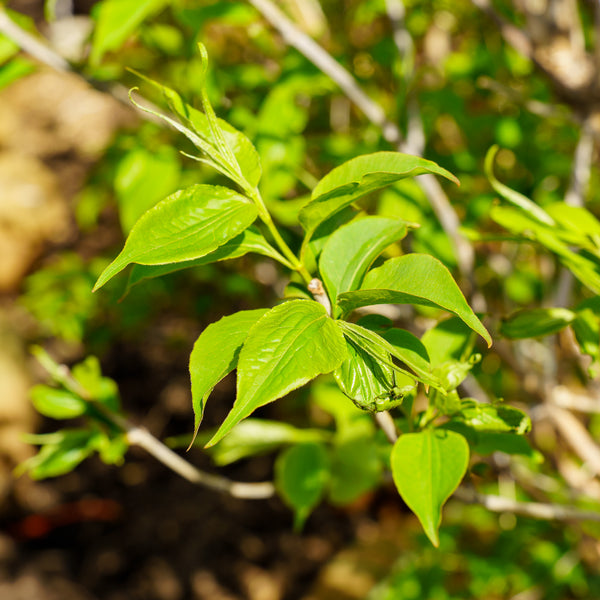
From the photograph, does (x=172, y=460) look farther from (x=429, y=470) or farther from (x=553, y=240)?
(x=553, y=240)

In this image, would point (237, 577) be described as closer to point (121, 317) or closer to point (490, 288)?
point (121, 317)

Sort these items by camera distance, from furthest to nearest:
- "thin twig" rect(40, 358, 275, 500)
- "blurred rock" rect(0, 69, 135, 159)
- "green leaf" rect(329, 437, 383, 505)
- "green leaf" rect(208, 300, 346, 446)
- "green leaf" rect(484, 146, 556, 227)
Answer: "blurred rock" rect(0, 69, 135, 159) → "green leaf" rect(329, 437, 383, 505) → "thin twig" rect(40, 358, 275, 500) → "green leaf" rect(484, 146, 556, 227) → "green leaf" rect(208, 300, 346, 446)

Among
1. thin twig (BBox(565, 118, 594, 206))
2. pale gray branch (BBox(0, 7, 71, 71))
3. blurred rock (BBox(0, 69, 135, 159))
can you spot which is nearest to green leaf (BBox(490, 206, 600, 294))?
thin twig (BBox(565, 118, 594, 206))

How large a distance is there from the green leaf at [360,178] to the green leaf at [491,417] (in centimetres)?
22

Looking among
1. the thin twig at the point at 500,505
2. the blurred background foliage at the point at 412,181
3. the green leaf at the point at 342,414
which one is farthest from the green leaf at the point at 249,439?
the thin twig at the point at 500,505

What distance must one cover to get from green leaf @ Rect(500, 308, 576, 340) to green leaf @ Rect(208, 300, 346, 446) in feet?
0.91

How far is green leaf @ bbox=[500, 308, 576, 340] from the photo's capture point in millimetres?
620

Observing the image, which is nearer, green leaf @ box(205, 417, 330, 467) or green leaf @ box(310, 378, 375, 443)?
green leaf @ box(205, 417, 330, 467)

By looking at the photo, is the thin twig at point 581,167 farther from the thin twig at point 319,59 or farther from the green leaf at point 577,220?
the green leaf at point 577,220

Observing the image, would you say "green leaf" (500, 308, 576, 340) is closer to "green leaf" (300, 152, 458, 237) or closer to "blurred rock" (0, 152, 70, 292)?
"green leaf" (300, 152, 458, 237)

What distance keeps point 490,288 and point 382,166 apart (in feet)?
4.62

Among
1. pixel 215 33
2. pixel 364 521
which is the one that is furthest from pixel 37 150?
pixel 364 521

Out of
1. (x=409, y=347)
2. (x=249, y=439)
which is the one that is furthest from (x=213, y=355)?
(x=249, y=439)

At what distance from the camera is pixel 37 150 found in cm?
425
